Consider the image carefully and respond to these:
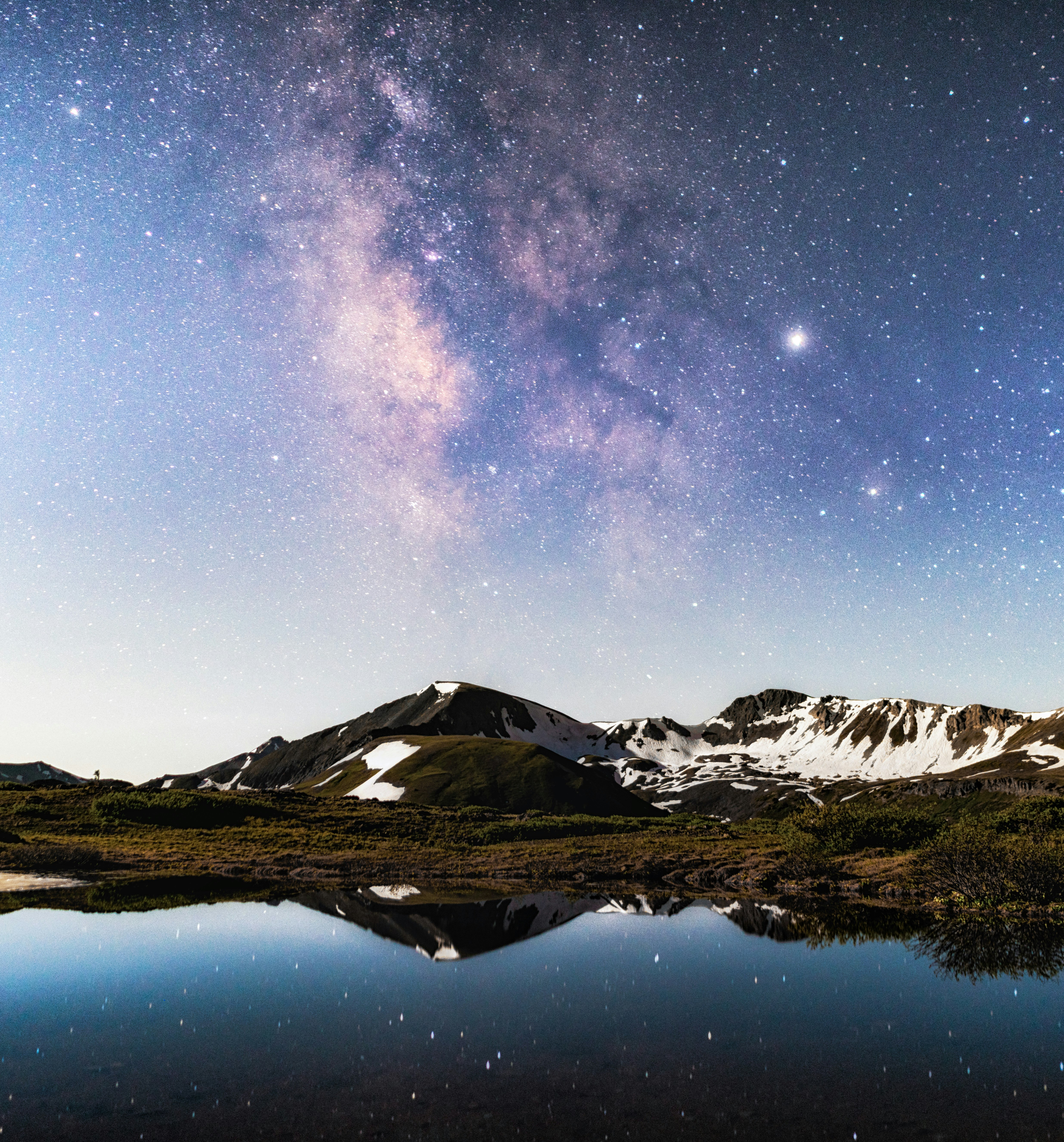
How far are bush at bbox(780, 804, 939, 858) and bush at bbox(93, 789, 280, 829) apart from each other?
6626 cm

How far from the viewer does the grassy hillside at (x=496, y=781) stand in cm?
13700

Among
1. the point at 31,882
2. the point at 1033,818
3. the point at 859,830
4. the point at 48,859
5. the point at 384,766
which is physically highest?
the point at 1033,818

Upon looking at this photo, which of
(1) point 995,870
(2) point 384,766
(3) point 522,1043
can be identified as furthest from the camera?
(2) point 384,766

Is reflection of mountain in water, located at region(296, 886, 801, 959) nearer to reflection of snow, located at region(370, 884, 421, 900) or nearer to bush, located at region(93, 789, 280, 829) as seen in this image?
reflection of snow, located at region(370, 884, 421, 900)

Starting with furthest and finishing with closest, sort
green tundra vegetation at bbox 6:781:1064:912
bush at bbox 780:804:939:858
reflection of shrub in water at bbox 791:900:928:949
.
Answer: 1. bush at bbox 780:804:939:858
2. green tundra vegetation at bbox 6:781:1064:912
3. reflection of shrub in water at bbox 791:900:928:949

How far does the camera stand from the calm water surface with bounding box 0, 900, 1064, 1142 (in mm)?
11758

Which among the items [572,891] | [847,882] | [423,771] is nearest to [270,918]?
[572,891]

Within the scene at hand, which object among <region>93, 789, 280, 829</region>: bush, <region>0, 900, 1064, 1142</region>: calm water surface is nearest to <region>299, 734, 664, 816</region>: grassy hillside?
<region>93, 789, 280, 829</region>: bush

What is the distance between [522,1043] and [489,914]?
19835 millimetres

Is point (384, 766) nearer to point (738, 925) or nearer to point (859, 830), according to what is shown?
point (859, 830)

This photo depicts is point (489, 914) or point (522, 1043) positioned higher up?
point (522, 1043)

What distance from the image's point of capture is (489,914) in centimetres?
3441

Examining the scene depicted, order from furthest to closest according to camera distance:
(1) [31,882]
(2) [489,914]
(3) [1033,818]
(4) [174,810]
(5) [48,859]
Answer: (4) [174,810]
(5) [48,859]
(3) [1033,818]
(1) [31,882]
(2) [489,914]

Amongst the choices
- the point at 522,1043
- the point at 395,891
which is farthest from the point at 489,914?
the point at 522,1043
